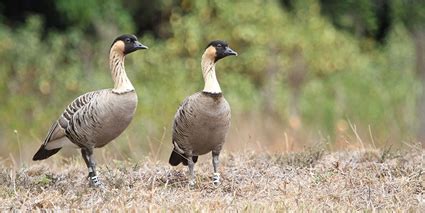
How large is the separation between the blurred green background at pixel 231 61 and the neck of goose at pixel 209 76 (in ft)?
18.0

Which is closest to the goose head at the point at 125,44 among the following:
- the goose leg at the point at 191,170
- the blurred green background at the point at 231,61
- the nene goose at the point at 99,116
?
the nene goose at the point at 99,116

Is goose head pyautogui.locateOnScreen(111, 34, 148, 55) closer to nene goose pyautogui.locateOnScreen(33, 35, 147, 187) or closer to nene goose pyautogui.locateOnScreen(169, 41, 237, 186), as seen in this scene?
nene goose pyautogui.locateOnScreen(33, 35, 147, 187)

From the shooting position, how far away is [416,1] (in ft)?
45.8

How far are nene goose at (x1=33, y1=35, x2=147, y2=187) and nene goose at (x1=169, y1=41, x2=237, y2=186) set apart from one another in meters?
0.47

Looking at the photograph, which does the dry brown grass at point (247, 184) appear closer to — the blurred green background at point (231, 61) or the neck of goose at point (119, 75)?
the neck of goose at point (119, 75)

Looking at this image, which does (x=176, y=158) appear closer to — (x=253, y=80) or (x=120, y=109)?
(x=120, y=109)

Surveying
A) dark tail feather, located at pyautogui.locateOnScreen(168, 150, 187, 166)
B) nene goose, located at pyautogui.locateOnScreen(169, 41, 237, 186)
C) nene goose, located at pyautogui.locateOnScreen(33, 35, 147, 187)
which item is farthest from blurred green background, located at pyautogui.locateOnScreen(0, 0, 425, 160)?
nene goose, located at pyautogui.locateOnScreen(169, 41, 237, 186)

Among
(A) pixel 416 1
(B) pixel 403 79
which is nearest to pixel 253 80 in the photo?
(B) pixel 403 79

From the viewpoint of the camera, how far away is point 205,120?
8.20m

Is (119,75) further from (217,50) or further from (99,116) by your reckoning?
(217,50)

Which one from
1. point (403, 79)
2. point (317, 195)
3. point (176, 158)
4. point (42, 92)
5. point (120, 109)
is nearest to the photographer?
point (317, 195)

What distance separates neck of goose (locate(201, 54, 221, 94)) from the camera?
27.1 ft

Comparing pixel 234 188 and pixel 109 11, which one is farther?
pixel 109 11

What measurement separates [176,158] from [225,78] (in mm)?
9981
